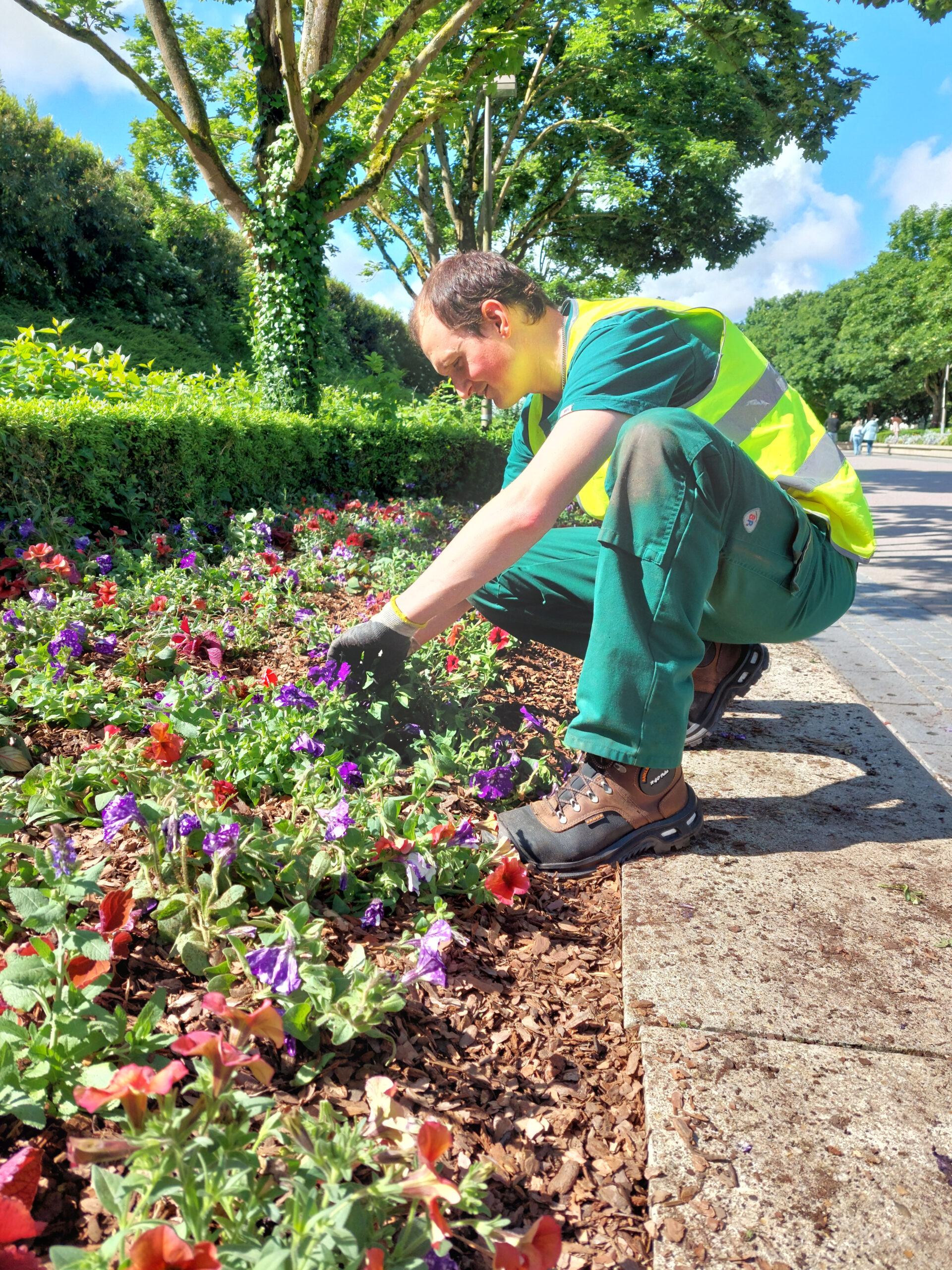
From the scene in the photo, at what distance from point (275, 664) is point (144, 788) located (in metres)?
1.14

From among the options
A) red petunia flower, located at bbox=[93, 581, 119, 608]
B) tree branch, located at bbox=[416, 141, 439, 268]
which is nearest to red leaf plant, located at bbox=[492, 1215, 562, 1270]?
red petunia flower, located at bbox=[93, 581, 119, 608]

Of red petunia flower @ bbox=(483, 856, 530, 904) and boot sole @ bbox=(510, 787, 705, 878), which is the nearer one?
red petunia flower @ bbox=(483, 856, 530, 904)

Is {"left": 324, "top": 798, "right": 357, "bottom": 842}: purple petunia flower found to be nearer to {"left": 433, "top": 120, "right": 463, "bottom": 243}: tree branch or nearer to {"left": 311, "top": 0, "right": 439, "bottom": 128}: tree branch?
{"left": 311, "top": 0, "right": 439, "bottom": 128}: tree branch

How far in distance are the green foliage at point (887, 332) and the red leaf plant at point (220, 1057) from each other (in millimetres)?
47239

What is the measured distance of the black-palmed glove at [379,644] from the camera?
207cm

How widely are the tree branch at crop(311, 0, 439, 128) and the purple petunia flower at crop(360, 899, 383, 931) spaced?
26.0ft

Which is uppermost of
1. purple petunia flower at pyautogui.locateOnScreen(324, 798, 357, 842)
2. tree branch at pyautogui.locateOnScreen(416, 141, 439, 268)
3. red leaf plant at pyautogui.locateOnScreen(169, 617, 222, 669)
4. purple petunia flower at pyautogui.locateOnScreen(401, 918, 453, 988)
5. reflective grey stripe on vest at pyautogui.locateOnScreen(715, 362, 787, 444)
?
tree branch at pyautogui.locateOnScreen(416, 141, 439, 268)

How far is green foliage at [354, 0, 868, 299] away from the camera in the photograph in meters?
13.0

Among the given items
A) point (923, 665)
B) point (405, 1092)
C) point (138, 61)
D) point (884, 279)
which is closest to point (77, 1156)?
point (405, 1092)

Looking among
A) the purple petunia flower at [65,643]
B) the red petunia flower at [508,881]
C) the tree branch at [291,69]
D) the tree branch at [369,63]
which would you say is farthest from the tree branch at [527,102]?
the red petunia flower at [508,881]

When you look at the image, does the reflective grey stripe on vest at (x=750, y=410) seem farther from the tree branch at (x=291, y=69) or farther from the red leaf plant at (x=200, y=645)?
the tree branch at (x=291, y=69)

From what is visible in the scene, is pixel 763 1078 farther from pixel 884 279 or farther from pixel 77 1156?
pixel 884 279

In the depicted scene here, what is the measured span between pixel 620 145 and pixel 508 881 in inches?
736

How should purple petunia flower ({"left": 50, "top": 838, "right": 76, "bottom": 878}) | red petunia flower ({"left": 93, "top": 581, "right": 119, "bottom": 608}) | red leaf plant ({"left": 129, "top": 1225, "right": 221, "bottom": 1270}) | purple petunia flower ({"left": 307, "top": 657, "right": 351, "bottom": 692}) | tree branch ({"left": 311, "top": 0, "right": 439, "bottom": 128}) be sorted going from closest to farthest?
red leaf plant ({"left": 129, "top": 1225, "right": 221, "bottom": 1270})
purple petunia flower ({"left": 50, "top": 838, "right": 76, "bottom": 878})
purple petunia flower ({"left": 307, "top": 657, "right": 351, "bottom": 692})
red petunia flower ({"left": 93, "top": 581, "right": 119, "bottom": 608})
tree branch ({"left": 311, "top": 0, "right": 439, "bottom": 128})
